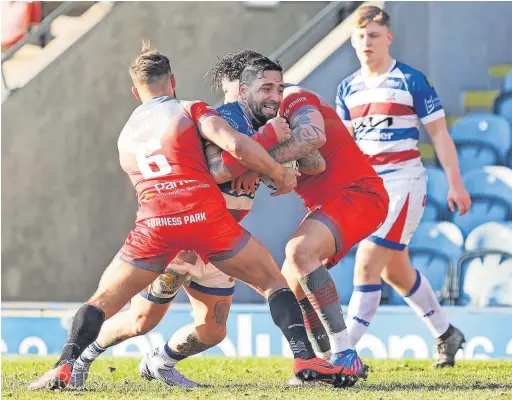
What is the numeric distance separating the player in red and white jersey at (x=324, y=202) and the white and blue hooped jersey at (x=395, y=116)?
1177mm

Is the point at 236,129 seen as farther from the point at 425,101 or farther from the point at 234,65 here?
the point at 425,101

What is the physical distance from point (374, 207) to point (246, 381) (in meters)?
1.26

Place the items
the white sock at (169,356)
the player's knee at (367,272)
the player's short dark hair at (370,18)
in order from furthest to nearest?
the player's short dark hair at (370,18)
the player's knee at (367,272)
the white sock at (169,356)

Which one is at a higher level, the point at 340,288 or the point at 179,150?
the point at 179,150

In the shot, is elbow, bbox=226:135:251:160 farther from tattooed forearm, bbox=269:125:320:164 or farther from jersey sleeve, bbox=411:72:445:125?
jersey sleeve, bbox=411:72:445:125

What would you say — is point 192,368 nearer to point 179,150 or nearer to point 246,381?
point 246,381

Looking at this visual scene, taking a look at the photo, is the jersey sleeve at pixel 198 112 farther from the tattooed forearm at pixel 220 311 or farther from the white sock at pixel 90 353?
the white sock at pixel 90 353

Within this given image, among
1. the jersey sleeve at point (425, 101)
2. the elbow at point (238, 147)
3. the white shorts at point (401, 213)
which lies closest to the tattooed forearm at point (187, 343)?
the elbow at point (238, 147)

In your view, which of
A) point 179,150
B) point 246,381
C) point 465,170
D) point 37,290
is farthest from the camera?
point 37,290

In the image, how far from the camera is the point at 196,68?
41.6 feet

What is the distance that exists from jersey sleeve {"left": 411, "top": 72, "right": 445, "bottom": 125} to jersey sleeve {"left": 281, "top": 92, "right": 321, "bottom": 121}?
1464mm

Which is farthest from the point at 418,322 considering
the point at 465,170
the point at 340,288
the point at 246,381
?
the point at 246,381

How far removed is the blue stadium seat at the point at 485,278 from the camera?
10227mm

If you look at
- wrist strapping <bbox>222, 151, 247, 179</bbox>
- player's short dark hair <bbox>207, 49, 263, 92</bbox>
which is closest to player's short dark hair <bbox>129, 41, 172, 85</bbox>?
player's short dark hair <bbox>207, 49, 263, 92</bbox>
